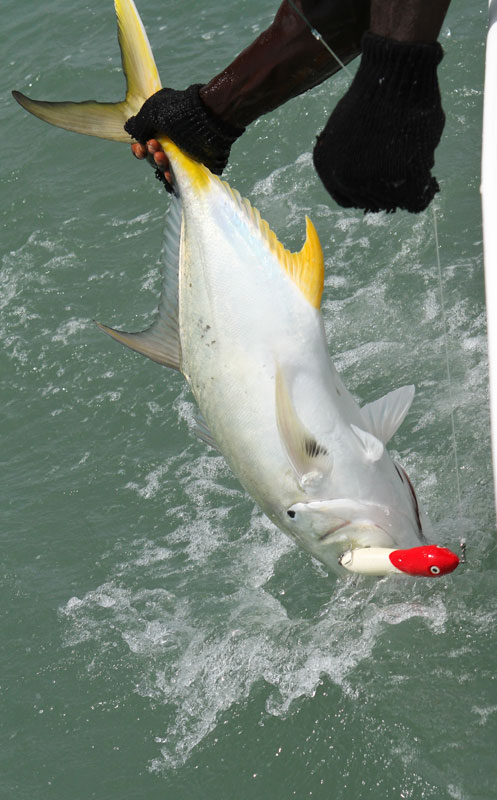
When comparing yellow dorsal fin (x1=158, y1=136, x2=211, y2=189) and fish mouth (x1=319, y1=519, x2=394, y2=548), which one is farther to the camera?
yellow dorsal fin (x1=158, y1=136, x2=211, y2=189)

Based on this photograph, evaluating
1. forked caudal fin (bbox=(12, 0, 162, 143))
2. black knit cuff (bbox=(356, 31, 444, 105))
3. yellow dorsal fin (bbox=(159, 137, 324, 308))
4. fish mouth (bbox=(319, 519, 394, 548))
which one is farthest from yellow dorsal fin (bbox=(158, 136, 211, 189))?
fish mouth (bbox=(319, 519, 394, 548))

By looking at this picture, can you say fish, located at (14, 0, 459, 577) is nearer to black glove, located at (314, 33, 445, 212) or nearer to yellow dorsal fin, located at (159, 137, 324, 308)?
yellow dorsal fin, located at (159, 137, 324, 308)

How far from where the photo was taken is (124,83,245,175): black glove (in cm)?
244

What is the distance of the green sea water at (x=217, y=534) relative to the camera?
281 centimetres

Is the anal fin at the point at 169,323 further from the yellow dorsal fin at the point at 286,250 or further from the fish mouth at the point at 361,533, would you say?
the fish mouth at the point at 361,533

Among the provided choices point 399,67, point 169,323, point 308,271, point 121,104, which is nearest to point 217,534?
point 169,323

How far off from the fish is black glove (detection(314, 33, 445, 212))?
18 cm

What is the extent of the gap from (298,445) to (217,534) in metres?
1.36

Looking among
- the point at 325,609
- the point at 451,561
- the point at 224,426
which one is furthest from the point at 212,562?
the point at 451,561

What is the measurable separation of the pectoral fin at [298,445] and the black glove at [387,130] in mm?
468

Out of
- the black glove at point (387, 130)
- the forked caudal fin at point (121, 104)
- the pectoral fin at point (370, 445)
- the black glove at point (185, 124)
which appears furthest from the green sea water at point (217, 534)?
the forked caudal fin at point (121, 104)

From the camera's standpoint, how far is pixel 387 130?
203 centimetres

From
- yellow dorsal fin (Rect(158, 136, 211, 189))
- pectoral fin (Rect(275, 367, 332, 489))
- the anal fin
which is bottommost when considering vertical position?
pectoral fin (Rect(275, 367, 332, 489))

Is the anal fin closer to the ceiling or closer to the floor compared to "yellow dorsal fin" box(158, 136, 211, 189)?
closer to the floor
